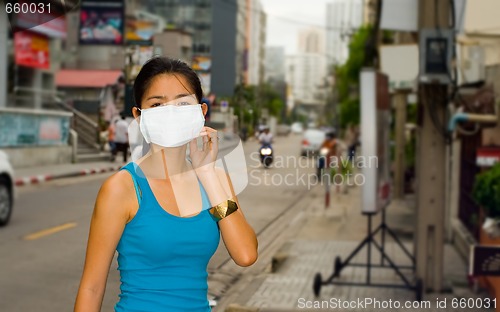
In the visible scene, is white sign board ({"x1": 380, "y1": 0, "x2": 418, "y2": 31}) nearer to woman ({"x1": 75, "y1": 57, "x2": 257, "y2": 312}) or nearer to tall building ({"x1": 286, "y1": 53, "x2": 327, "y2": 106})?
tall building ({"x1": 286, "y1": 53, "x2": 327, "y2": 106})

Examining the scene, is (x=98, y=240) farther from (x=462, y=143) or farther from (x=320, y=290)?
(x=462, y=143)

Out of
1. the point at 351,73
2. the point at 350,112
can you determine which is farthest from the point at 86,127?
the point at 351,73

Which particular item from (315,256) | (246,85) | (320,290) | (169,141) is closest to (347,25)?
(315,256)

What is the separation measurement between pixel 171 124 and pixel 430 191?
20.4 feet

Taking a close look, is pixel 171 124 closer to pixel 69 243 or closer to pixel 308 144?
pixel 69 243

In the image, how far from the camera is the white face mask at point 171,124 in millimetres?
2240

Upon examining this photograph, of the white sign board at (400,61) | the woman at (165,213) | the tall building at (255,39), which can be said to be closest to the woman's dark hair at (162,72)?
the woman at (165,213)

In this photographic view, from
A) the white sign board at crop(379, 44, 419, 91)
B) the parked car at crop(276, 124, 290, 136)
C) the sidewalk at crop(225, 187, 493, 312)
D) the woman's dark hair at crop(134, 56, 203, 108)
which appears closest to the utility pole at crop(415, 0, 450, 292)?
the sidewalk at crop(225, 187, 493, 312)

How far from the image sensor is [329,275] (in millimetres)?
8852

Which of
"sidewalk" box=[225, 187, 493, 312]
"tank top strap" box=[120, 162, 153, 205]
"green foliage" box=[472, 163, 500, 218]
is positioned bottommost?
"sidewalk" box=[225, 187, 493, 312]

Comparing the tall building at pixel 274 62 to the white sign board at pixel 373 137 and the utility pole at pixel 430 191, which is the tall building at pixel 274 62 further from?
the utility pole at pixel 430 191

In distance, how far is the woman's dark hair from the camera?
2373 millimetres

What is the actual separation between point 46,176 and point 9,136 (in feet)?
17.8

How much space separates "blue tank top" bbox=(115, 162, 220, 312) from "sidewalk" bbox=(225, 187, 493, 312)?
3.56 m
